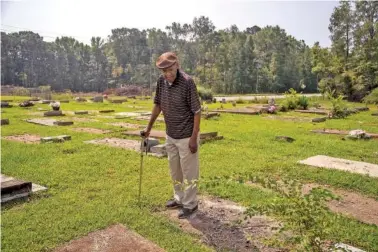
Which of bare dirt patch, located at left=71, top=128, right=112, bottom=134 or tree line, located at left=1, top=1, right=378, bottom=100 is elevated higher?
tree line, located at left=1, top=1, right=378, bottom=100

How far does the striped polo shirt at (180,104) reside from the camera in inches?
144

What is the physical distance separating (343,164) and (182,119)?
3.64 metres

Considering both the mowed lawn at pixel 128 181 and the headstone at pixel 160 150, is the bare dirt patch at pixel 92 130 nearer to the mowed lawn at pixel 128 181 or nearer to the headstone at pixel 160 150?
the mowed lawn at pixel 128 181

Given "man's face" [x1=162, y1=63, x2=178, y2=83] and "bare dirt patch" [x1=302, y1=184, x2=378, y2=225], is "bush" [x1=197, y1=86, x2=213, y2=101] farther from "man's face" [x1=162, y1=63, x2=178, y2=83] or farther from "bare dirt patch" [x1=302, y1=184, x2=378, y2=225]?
"man's face" [x1=162, y1=63, x2=178, y2=83]

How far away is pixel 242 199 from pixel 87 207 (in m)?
1.85

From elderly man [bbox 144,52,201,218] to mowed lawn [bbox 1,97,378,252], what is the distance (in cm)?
43

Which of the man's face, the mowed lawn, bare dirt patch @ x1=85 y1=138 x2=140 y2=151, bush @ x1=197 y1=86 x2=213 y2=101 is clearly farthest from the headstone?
bush @ x1=197 y1=86 x2=213 y2=101

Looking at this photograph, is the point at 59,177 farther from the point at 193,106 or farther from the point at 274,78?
the point at 274,78

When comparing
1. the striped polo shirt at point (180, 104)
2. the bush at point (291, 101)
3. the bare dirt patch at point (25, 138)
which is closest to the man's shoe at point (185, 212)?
the striped polo shirt at point (180, 104)

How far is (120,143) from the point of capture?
300 inches

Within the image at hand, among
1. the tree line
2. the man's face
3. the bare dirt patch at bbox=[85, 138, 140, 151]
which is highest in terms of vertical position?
the tree line

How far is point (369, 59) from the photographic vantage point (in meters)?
28.7

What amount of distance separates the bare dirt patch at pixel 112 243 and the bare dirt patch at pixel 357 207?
2.15 meters

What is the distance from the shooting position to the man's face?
358cm
